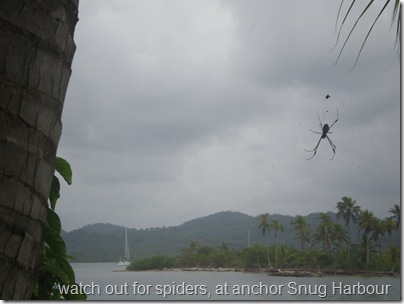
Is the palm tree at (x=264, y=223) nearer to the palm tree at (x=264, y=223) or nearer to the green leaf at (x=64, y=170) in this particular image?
the palm tree at (x=264, y=223)

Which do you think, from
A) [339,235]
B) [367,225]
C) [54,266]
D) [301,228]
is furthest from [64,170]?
[301,228]

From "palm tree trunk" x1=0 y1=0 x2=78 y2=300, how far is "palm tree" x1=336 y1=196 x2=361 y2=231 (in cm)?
6507

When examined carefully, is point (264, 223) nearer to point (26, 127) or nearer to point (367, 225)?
point (367, 225)

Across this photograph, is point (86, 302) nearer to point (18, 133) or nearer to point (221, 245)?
point (18, 133)

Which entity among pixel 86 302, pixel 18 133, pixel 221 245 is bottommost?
pixel 221 245

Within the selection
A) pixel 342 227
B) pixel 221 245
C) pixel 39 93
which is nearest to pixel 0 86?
pixel 39 93

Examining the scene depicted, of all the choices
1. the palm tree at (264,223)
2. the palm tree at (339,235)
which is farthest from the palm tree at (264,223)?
the palm tree at (339,235)

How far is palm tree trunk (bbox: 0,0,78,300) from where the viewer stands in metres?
0.98

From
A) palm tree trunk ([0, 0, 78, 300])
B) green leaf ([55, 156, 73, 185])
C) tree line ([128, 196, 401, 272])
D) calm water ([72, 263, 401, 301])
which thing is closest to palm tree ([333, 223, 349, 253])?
tree line ([128, 196, 401, 272])

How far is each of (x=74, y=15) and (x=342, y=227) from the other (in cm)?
6526

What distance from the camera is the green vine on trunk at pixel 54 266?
1.64 metres

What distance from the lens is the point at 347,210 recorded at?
6319cm

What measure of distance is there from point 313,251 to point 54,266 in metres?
55.8

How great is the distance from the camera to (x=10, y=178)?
98cm
